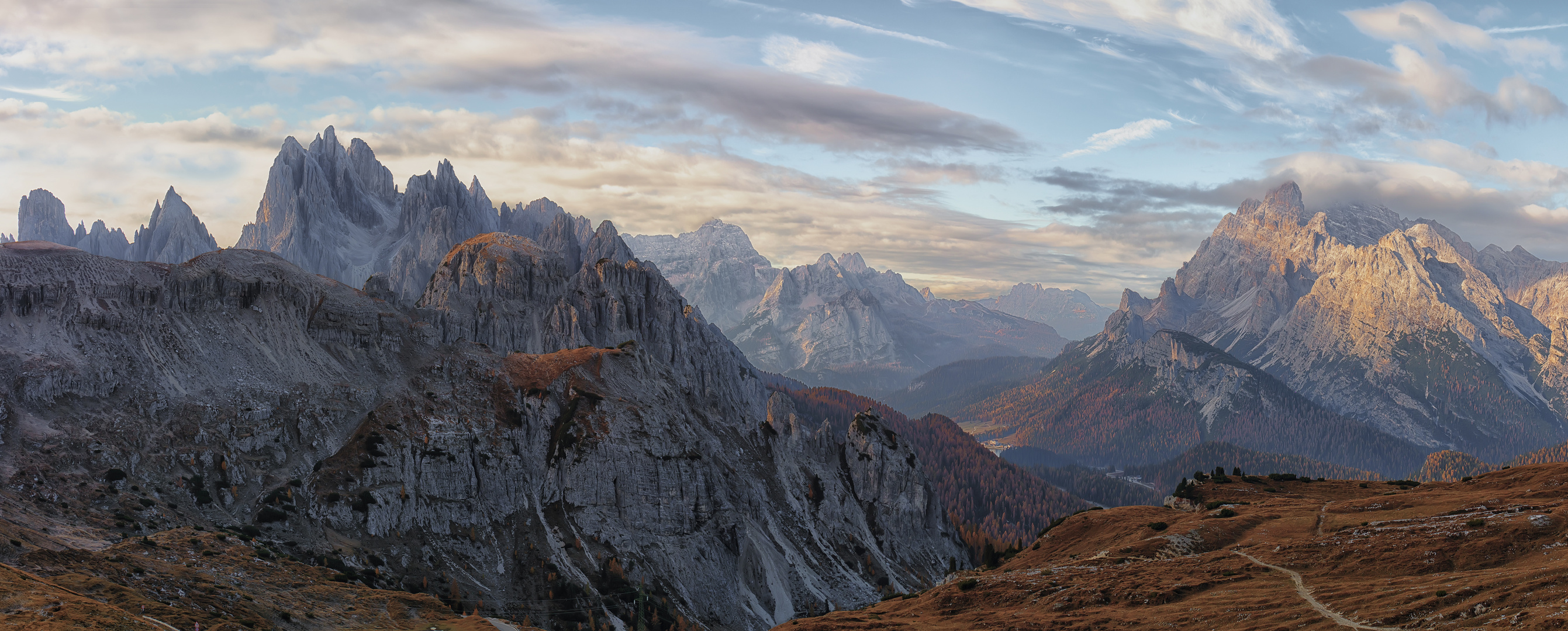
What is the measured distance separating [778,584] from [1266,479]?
323 feet

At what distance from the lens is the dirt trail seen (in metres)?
56.4

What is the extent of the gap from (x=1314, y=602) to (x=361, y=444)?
15433 cm

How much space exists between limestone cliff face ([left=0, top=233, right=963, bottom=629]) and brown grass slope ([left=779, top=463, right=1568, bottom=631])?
247ft

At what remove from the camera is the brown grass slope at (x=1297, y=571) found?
57.7m

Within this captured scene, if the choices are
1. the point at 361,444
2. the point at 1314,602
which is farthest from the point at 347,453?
the point at 1314,602

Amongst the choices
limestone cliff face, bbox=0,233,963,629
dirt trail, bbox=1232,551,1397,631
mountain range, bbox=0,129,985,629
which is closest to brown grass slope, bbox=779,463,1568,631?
dirt trail, bbox=1232,551,1397,631

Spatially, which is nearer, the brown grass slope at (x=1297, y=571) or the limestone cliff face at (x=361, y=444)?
the brown grass slope at (x=1297, y=571)

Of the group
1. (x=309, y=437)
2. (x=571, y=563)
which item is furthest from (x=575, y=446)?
(x=309, y=437)

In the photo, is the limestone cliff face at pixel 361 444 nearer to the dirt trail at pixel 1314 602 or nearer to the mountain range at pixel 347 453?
the mountain range at pixel 347 453

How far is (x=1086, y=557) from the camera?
4190 inches

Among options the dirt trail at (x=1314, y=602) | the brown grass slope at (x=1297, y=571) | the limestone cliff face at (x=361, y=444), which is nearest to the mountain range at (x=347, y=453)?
the limestone cliff face at (x=361, y=444)

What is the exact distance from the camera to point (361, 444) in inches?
6358

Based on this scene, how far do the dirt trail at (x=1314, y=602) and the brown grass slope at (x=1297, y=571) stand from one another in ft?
0.73

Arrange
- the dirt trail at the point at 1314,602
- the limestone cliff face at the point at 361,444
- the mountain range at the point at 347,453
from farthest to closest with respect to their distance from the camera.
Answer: the limestone cliff face at the point at 361,444
the mountain range at the point at 347,453
the dirt trail at the point at 1314,602
